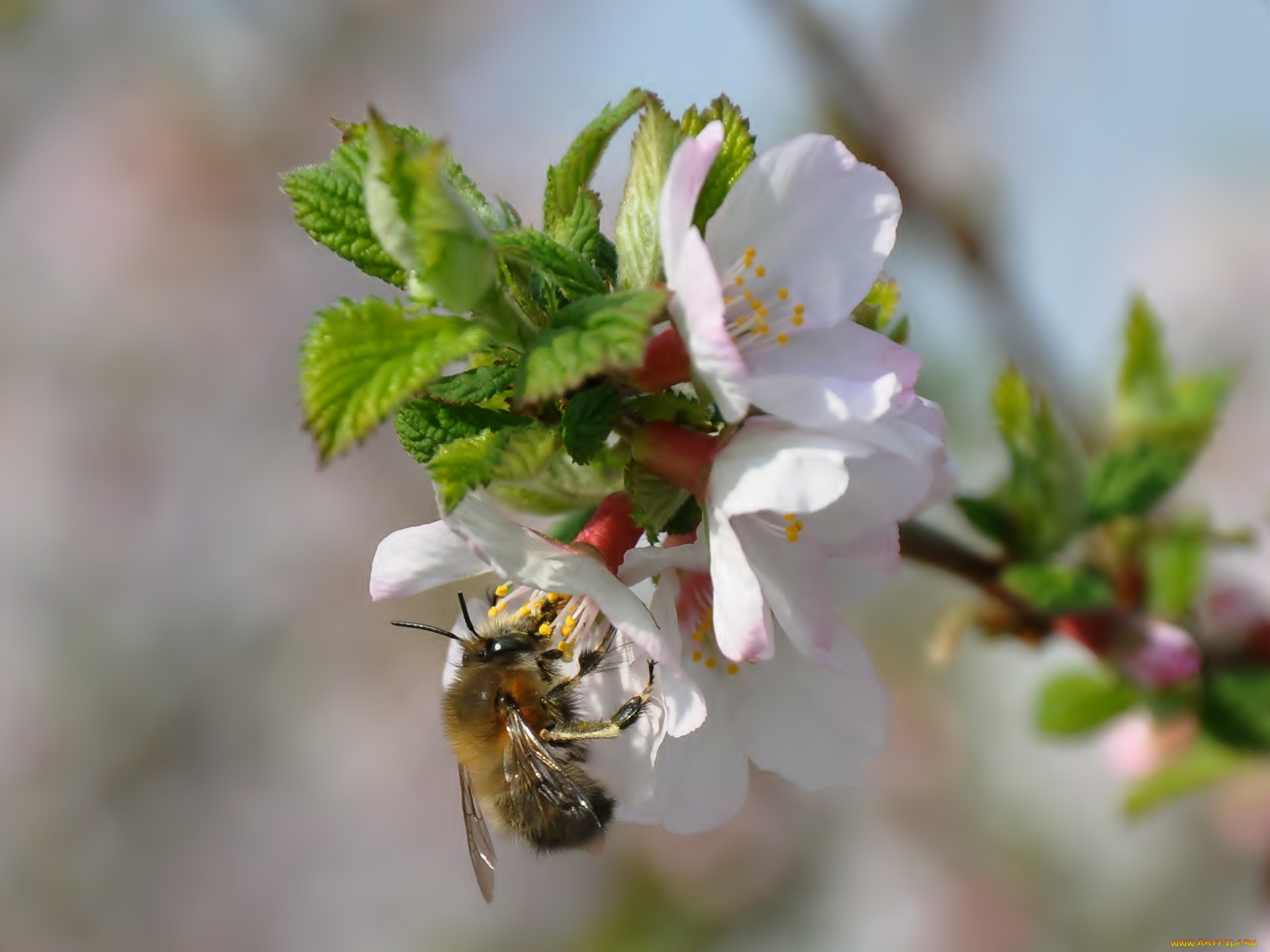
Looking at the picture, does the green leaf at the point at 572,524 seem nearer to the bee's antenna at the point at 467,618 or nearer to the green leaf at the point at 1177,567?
the bee's antenna at the point at 467,618

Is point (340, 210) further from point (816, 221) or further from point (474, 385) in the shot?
point (816, 221)

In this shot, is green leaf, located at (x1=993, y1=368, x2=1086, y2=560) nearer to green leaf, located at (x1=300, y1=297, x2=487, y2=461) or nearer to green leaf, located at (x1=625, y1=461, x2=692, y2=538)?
green leaf, located at (x1=625, y1=461, x2=692, y2=538)

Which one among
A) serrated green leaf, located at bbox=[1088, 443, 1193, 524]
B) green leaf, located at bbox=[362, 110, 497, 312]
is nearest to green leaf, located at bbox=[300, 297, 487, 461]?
green leaf, located at bbox=[362, 110, 497, 312]

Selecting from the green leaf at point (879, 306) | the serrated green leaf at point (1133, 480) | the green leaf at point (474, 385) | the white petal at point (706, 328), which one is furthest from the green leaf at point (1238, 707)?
the green leaf at point (474, 385)

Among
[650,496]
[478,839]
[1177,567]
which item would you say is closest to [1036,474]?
[1177,567]

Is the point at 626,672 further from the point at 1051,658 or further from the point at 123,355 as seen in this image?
the point at 123,355
